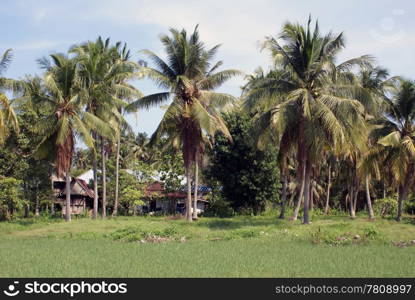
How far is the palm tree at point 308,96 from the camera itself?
71.5 ft

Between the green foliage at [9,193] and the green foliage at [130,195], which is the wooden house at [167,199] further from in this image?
the green foliage at [9,193]

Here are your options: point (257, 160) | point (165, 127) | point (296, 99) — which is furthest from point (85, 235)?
point (257, 160)

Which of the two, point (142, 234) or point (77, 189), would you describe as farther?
point (77, 189)

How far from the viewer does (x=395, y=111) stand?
85.7 feet

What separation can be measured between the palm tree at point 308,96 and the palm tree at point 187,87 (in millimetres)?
2941

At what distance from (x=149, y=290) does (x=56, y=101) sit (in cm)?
1852

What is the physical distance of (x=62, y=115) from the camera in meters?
25.9

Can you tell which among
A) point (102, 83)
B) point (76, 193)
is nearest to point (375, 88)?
point (102, 83)

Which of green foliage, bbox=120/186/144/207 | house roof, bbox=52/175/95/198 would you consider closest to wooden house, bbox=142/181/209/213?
green foliage, bbox=120/186/144/207

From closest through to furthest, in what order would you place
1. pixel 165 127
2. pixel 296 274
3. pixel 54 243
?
pixel 296 274 → pixel 54 243 → pixel 165 127

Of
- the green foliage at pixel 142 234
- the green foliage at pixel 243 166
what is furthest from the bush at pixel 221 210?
the green foliage at pixel 142 234

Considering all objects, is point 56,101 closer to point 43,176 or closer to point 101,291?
point 43,176

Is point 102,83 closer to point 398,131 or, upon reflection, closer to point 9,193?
point 9,193

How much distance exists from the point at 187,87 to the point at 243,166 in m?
10.0
